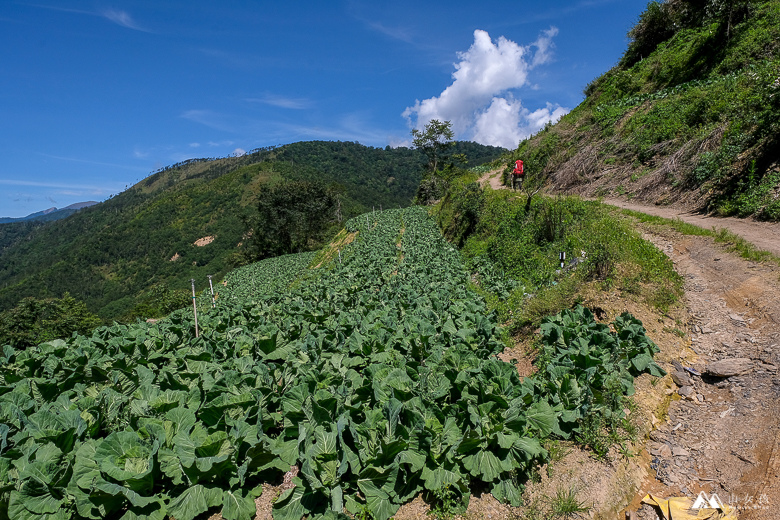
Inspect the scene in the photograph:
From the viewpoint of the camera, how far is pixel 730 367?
4.55m

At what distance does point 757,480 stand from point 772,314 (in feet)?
9.74

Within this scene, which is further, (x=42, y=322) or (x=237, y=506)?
(x=42, y=322)

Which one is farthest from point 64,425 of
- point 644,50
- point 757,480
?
point 644,50

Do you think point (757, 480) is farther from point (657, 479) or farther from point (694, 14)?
point (694, 14)

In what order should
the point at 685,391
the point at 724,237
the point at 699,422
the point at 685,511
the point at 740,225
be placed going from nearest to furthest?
the point at 685,511 → the point at 699,422 → the point at 685,391 → the point at 724,237 → the point at 740,225

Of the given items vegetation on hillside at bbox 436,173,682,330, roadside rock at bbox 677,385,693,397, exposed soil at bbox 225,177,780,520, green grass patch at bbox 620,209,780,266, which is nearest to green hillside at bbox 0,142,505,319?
vegetation on hillside at bbox 436,173,682,330

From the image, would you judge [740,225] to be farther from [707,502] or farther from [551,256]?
[707,502]

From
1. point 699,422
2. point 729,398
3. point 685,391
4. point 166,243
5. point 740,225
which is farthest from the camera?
point 166,243

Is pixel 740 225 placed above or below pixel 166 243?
below

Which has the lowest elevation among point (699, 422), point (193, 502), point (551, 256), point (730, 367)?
point (699, 422)

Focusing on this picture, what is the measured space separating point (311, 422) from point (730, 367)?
5.04m

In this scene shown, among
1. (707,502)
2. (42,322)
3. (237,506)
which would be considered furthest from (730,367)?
(42,322)

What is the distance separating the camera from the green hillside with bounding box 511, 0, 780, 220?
935cm

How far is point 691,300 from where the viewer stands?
6.32 m
